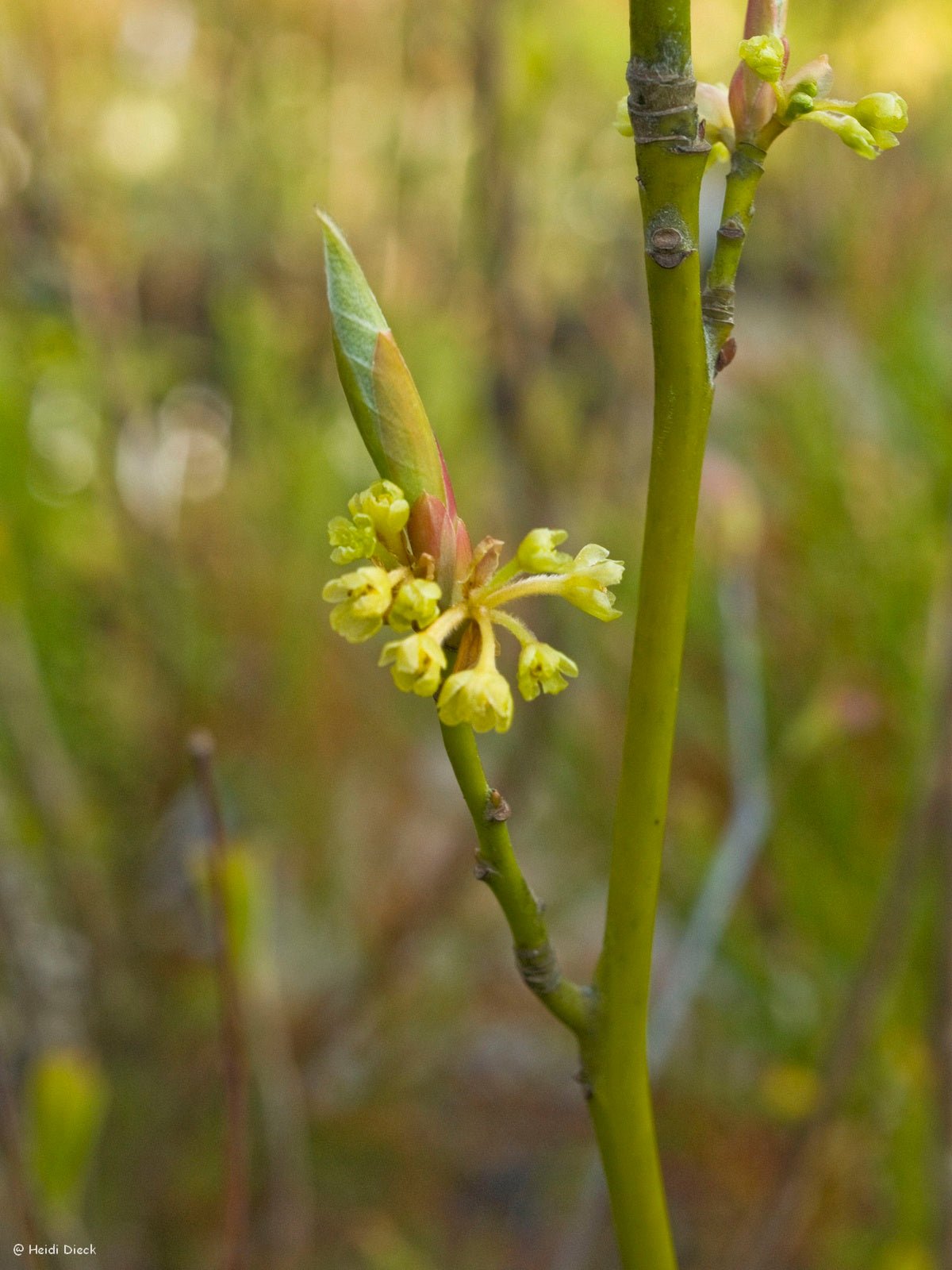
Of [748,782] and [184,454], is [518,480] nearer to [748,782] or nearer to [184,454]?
[748,782]

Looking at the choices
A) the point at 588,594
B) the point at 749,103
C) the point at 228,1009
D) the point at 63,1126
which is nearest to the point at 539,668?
the point at 588,594

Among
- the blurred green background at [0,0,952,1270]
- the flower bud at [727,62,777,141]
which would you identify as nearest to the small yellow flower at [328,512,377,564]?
the flower bud at [727,62,777,141]

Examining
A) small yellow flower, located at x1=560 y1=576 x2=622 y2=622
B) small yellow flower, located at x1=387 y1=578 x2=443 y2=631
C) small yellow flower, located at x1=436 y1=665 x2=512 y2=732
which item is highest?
small yellow flower, located at x1=560 y1=576 x2=622 y2=622

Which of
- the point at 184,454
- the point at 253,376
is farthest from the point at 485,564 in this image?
the point at 184,454

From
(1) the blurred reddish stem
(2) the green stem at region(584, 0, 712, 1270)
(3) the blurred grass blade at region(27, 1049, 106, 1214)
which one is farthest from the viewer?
(3) the blurred grass blade at region(27, 1049, 106, 1214)

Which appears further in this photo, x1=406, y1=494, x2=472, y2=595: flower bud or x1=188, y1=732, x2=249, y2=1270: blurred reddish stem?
x1=188, y1=732, x2=249, y2=1270: blurred reddish stem

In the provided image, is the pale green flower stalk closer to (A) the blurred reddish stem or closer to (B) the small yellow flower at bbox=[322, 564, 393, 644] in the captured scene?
(B) the small yellow flower at bbox=[322, 564, 393, 644]

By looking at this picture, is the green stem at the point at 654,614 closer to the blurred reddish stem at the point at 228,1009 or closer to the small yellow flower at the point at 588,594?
the small yellow flower at the point at 588,594
